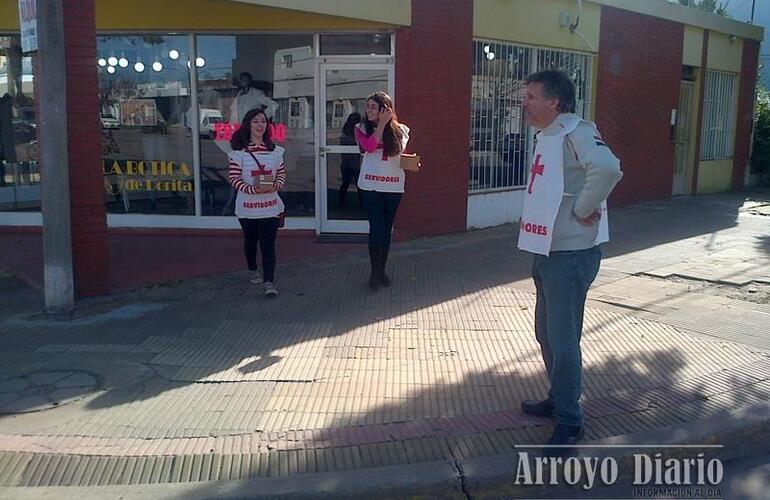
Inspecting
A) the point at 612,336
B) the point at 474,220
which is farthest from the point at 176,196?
the point at 612,336

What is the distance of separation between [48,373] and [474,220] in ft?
23.0

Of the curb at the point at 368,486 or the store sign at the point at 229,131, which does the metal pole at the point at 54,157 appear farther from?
the store sign at the point at 229,131

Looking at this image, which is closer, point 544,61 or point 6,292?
point 6,292

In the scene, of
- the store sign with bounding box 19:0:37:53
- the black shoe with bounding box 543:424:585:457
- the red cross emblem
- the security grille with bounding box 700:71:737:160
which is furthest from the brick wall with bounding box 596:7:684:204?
the black shoe with bounding box 543:424:585:457

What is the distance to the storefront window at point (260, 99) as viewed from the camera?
995 centimetres

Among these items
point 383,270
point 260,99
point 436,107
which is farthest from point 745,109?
point 383,270

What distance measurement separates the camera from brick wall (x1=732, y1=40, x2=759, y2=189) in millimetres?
18303

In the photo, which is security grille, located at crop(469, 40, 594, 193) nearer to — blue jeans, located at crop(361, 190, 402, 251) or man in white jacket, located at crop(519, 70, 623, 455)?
blue jeans, located at crop(361, 190, 402, 251)

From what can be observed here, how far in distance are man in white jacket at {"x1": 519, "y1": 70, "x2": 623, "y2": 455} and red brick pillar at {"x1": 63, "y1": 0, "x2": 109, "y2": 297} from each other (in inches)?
169

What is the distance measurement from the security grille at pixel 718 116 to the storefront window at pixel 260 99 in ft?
35.1

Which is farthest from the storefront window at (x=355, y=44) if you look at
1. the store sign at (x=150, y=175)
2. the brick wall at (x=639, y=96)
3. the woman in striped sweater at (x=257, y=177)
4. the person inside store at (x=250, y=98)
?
the brick wall at (x=639, y=96)

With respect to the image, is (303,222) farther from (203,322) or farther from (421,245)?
(203,322)

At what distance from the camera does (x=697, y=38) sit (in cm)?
1623

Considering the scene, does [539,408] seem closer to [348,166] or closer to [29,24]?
[29,24]
